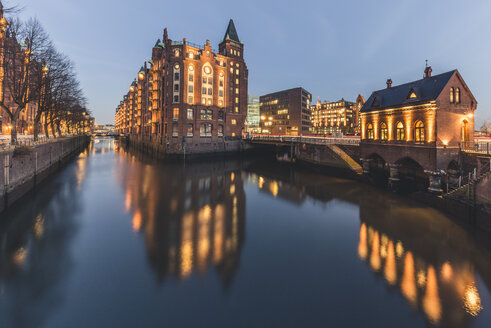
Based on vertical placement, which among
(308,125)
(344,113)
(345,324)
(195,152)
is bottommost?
(345,324)

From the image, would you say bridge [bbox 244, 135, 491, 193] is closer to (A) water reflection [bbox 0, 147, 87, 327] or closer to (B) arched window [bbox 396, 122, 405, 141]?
(B) arched window [bbox 396, 122, 405, 141]

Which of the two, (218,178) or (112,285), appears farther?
(218,178)

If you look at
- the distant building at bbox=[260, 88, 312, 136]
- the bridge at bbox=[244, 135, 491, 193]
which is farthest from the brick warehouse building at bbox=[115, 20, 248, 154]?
the distant building at bbox=[260, 88, 312, 136]

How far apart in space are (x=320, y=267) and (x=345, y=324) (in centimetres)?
383

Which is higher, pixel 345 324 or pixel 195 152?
pixel 195 152

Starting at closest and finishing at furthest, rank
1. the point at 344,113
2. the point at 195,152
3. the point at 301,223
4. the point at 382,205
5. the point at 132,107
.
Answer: the point at 301,223 < the point at 382,205 < the point at 195,152 < the point at 132,107 < the point at 344,113

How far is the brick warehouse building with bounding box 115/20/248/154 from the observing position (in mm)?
60312

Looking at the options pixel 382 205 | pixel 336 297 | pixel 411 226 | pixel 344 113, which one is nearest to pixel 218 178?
pixel 382 205

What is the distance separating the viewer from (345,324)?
8.31 m

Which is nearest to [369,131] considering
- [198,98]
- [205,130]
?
[205,130]

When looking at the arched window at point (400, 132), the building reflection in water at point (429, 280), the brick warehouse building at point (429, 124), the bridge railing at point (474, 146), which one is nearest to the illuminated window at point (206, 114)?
the brick warehouse building at point (429, 124)

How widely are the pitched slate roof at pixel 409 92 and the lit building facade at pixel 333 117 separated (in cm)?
12915

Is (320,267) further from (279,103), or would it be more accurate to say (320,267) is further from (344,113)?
(344,113)

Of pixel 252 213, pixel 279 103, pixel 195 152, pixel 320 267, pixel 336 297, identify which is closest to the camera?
pixel 336 297
